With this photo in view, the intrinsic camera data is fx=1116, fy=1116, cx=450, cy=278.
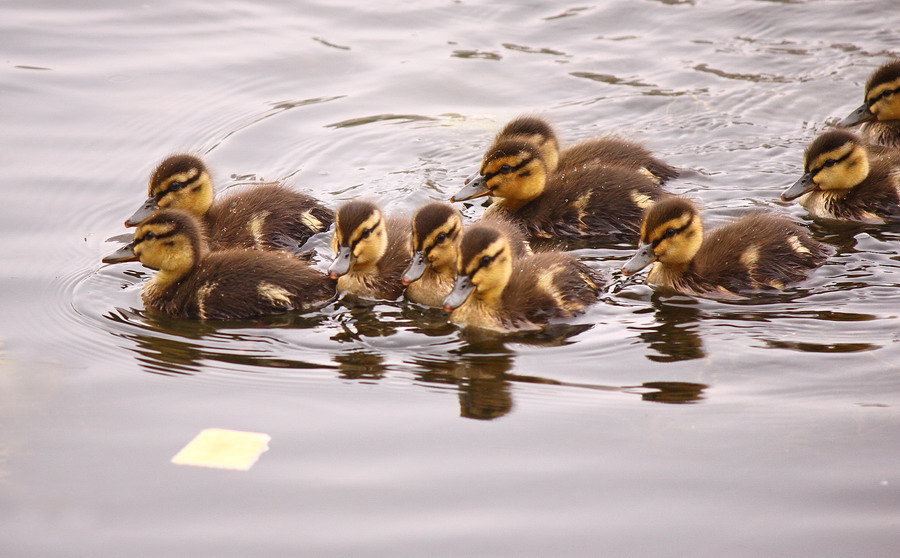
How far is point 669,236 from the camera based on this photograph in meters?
4.38

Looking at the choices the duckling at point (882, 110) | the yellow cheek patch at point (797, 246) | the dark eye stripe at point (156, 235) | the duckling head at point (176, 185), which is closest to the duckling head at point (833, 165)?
the yellow cheek patch at point (797, 246)

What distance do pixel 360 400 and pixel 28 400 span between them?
3.36 feet

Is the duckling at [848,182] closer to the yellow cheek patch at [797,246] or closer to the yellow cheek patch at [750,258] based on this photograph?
the yellow cheek patch at [797,246]

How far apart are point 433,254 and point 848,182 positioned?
2093 millimetres

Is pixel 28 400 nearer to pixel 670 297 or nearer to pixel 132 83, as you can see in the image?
pixel 670 297

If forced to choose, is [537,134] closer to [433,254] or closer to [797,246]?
[433,254]

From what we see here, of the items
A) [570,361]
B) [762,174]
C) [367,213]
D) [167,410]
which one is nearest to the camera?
[167,410]

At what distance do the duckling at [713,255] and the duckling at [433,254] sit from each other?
0.57 m

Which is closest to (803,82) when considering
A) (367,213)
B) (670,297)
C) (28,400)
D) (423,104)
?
(423,104)

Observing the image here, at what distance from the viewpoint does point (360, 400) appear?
135 inches

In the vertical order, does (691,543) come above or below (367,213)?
below

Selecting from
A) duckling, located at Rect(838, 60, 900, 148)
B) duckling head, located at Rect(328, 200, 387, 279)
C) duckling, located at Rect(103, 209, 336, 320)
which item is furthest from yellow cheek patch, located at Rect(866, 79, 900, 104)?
duckling, located at Rect(103, 209, 336, 320)

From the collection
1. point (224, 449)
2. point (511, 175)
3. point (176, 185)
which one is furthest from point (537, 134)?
point (224, 449)

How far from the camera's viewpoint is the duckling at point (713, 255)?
4.39 metres
